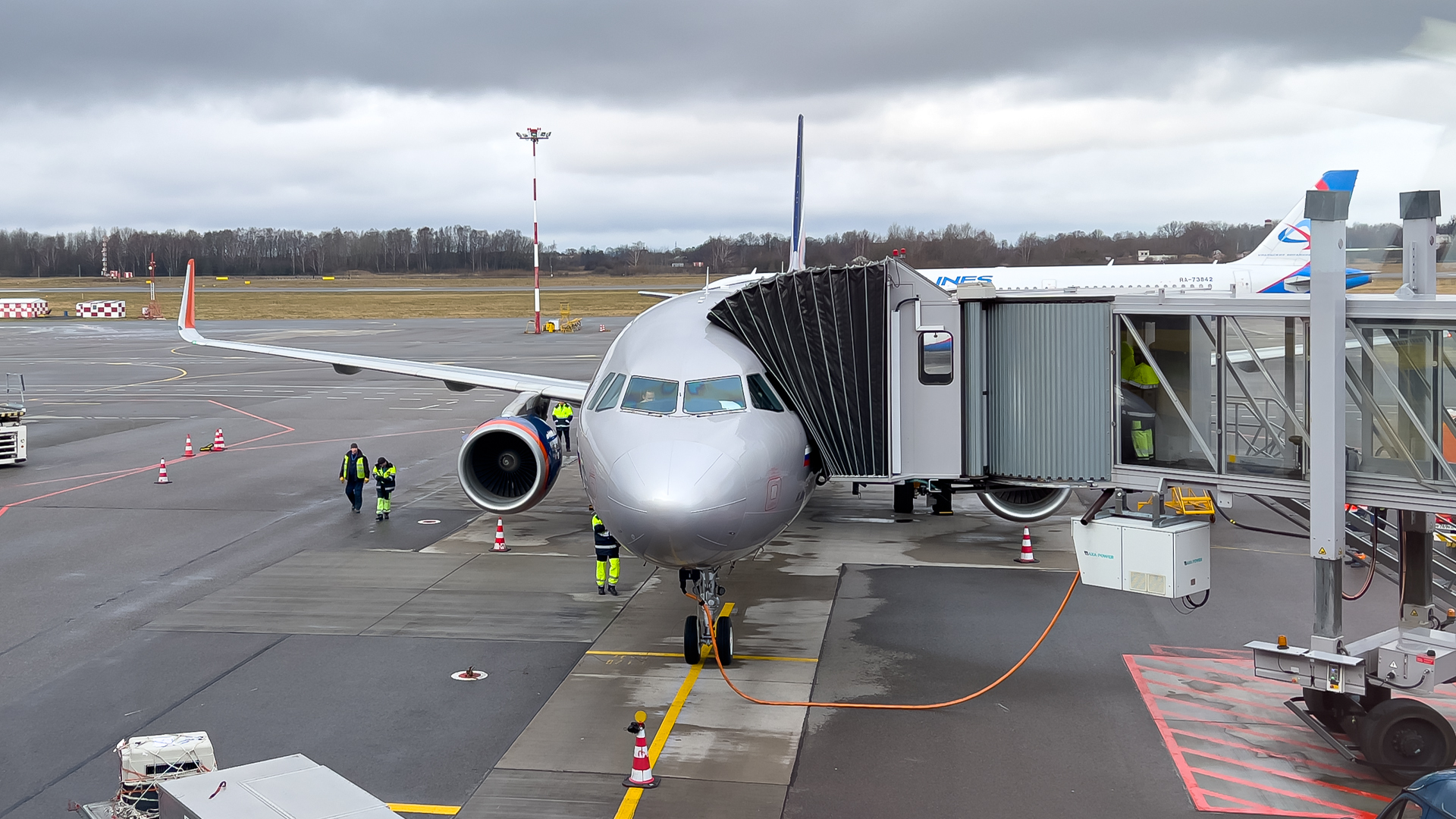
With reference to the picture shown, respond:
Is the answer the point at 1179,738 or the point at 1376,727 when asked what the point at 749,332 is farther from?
the point at 1376,727

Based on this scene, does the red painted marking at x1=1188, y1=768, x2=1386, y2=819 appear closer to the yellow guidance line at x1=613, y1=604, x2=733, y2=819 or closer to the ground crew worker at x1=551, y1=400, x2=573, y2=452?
the yellow guidance line at x1=613, y1=604, x2=733, y2=819

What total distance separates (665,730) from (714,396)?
3.80 meters

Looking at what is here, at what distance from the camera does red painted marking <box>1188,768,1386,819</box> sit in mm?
9977

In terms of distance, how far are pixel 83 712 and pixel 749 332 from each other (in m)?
8.83

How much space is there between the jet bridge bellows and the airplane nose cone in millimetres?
1924

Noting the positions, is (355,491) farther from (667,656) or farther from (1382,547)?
(1382,547)

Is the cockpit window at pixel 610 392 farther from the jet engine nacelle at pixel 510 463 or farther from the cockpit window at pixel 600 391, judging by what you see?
the jet engine nacelle at pixel 510 463

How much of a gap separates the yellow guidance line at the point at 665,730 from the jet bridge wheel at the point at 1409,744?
6915 millimetres

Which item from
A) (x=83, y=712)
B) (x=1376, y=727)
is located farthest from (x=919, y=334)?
(x=83, y=712)

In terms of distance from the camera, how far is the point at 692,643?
46.5 feet

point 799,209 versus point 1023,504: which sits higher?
point 799,209

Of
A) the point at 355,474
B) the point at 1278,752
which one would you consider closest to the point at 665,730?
the point at 1278,752

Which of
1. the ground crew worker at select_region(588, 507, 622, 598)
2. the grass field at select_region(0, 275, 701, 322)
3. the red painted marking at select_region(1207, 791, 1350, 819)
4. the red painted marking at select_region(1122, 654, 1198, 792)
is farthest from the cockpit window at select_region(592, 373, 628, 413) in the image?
the grass field at select_region(0, 275, 701, 322)

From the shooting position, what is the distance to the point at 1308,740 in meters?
11.7
